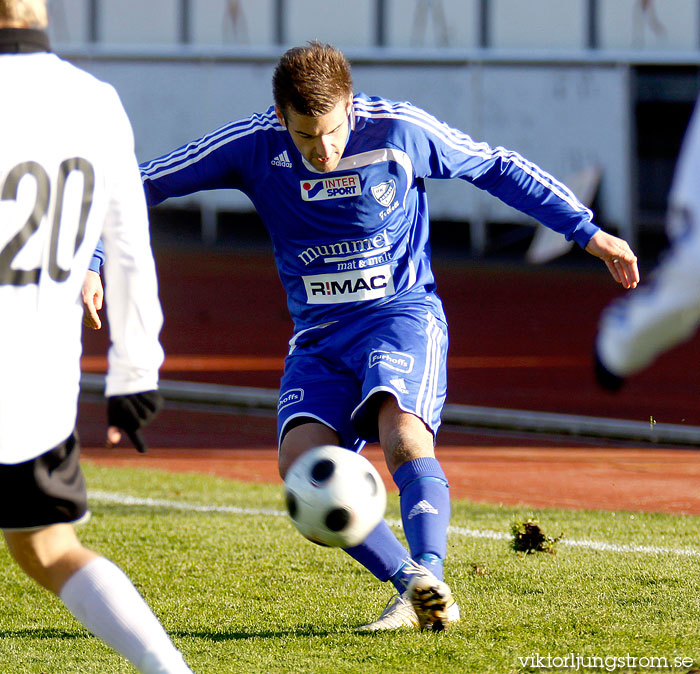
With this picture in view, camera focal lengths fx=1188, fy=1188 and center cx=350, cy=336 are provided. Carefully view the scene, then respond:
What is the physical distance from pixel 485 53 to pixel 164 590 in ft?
65.3

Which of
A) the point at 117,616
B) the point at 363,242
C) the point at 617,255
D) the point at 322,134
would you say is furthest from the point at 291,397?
the point at 117,616

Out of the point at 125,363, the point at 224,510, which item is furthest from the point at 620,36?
the point at 125,363

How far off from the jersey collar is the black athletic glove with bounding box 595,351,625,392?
145 cm

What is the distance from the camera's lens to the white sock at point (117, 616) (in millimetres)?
2803

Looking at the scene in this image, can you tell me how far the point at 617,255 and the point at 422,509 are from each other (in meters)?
1.11

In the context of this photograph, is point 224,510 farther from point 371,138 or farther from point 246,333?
point 246,333

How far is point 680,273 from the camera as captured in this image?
7.72 feet

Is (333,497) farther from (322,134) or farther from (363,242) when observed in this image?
(322,134)

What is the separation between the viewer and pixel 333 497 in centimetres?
374

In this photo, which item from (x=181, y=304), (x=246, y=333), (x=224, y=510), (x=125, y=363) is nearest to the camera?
(x=125, y=363)

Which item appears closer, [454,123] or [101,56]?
[454,123]

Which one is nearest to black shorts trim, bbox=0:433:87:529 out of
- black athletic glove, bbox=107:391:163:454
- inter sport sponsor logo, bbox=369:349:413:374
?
black athletic glove, bbox=107:391:163:454

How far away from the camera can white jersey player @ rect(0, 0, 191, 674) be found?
2.65 metres

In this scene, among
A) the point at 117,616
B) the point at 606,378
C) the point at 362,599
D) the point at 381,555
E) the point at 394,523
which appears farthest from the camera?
the point at 394,523
